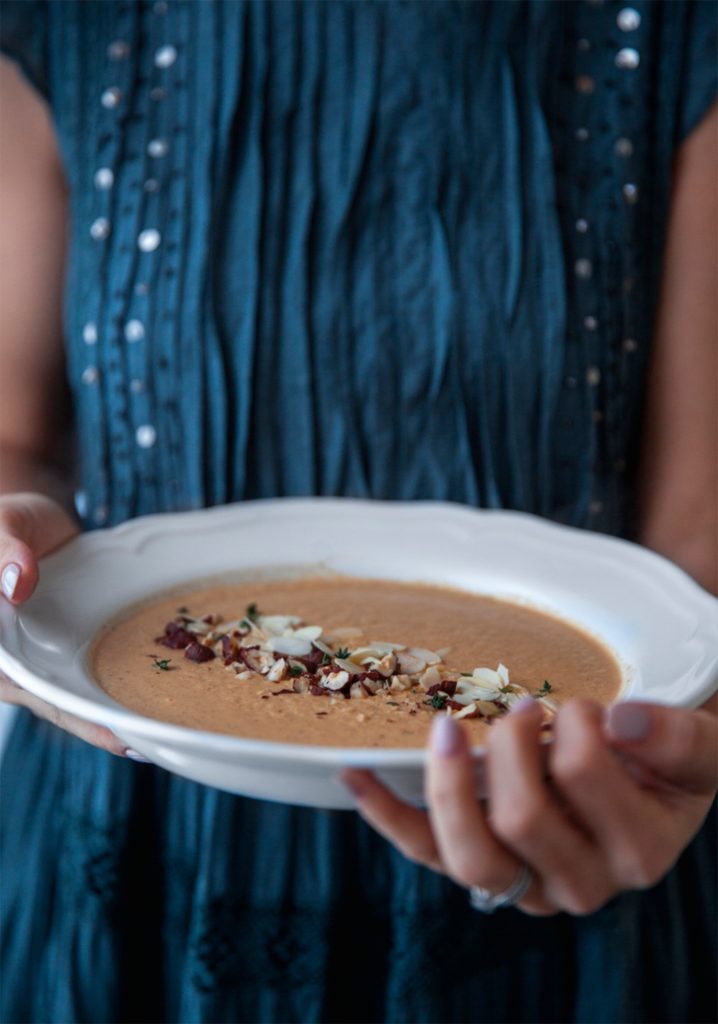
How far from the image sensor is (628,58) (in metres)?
0.98

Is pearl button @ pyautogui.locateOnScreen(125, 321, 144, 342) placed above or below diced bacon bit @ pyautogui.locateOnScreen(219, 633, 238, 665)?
above

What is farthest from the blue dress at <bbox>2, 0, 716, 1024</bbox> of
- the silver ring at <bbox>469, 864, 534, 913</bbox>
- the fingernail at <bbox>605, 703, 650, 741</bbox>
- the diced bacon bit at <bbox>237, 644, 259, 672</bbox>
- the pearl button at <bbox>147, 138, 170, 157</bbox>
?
the fingernail at <bbox>605, 703, 650, 741</bbox>

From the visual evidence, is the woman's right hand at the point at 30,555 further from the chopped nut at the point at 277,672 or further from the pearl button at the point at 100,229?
the pearl button at the point at 100,229

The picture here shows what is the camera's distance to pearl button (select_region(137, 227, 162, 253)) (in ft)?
3.19

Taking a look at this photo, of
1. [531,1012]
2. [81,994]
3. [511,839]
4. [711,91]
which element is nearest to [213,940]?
[81,994]

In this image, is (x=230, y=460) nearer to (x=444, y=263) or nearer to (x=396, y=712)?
(x=444, y=263)

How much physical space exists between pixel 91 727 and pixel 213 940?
0.32m

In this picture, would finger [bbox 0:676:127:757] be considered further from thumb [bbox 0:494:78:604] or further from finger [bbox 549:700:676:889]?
finger [bbox 549:700:676:889]

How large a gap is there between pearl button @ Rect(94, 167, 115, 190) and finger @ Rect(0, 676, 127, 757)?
52cm

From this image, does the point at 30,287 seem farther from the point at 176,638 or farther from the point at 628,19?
the point at 628,19

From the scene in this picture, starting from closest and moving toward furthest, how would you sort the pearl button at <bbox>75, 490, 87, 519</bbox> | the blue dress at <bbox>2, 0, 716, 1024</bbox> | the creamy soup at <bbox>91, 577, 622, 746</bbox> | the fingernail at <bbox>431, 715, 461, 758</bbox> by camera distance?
the fingernail at <bbox>431, 715, 461, 758</bbox>, the creamy soup at <bbox>91, 577, 622, 746</bbox>, the blue dress at <bbox>2, 0, 716, 1024</bbox>, the pearl button at <bbox>75, 490, 87, 519</bbox>

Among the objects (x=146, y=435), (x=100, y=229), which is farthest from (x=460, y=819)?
(x=100, y=229)

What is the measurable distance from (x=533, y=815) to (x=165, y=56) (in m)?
0.82

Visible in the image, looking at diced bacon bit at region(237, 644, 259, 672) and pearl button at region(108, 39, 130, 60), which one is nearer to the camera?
diced bacon bit at region(237, 644, 259, 672)
